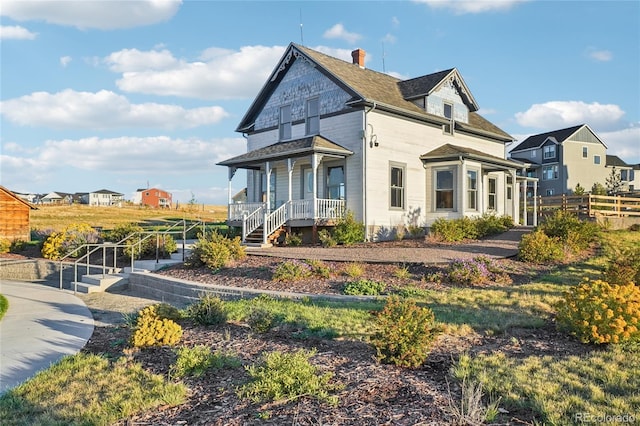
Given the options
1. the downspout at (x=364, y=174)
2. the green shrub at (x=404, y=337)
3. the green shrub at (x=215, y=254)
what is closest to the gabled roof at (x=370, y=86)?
the downspout at (x=364, y=174)

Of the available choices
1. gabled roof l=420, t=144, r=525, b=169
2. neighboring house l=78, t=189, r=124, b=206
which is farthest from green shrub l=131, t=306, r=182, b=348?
neighboring house l=78, t=189, r=124, b=206

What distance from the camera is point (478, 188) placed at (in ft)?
70.7

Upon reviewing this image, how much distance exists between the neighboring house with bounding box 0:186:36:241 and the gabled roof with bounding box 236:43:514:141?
38.3ft

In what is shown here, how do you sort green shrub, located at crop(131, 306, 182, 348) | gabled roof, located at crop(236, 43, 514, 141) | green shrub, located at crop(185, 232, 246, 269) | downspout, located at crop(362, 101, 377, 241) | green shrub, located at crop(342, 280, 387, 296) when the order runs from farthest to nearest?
gabled roof, located at crop(236, 43, 514, 141), downspout, located at crop(362, 101, 377, 241), green shrub, located at crop(185, 232, 246, 269), green shrub, located at crop(342, 280, 387, 296), green shrub, located at crop(131, 306, 182, 348)

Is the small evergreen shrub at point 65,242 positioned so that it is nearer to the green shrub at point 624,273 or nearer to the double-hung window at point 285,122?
the double-hung window at point 285,122

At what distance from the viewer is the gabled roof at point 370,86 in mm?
19391

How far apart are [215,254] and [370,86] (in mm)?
10531

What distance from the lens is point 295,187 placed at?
21.8 meters

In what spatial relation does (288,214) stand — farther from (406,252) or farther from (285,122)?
(406,252)

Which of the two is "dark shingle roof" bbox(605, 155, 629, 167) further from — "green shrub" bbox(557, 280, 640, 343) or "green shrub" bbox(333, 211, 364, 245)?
"green shrub" bbox(557, 280, 640, 343)

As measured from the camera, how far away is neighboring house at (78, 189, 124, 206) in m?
110

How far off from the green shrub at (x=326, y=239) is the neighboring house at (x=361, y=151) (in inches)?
20.4

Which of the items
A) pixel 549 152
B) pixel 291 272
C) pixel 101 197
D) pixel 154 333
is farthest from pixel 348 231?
pixel 101 197

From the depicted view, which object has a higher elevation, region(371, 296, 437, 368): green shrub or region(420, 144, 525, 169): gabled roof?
region(420, 144, 525, 169): gabled roof
